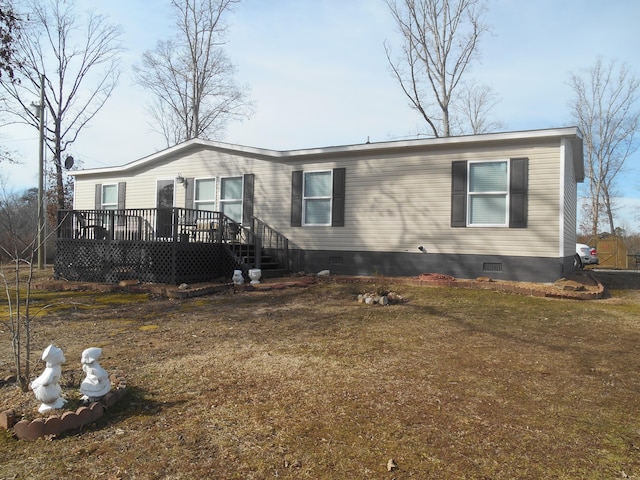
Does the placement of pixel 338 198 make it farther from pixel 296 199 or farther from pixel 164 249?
pixel 164 249

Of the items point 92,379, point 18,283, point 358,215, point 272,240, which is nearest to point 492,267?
point 358,215

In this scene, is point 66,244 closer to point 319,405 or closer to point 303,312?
point 303,312

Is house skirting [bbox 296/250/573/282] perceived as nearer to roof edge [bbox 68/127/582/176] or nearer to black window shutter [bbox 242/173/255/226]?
black window shutter [bbox 242/173/255/226]

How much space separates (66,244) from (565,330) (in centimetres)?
1072

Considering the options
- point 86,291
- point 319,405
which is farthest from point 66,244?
point 319,405

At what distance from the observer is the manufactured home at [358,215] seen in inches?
345

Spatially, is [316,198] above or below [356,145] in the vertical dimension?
below

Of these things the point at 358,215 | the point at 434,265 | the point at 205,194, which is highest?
the point at 205,194

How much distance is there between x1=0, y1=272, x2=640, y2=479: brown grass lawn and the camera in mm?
2357

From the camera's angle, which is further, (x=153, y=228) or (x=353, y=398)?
(x=153, y=228)

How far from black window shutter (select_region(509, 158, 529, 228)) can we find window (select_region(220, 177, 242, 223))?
6.80 metres

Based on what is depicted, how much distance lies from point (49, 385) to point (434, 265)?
26.5ft

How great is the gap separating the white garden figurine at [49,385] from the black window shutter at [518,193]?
8275mm

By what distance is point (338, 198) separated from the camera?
10.7m
